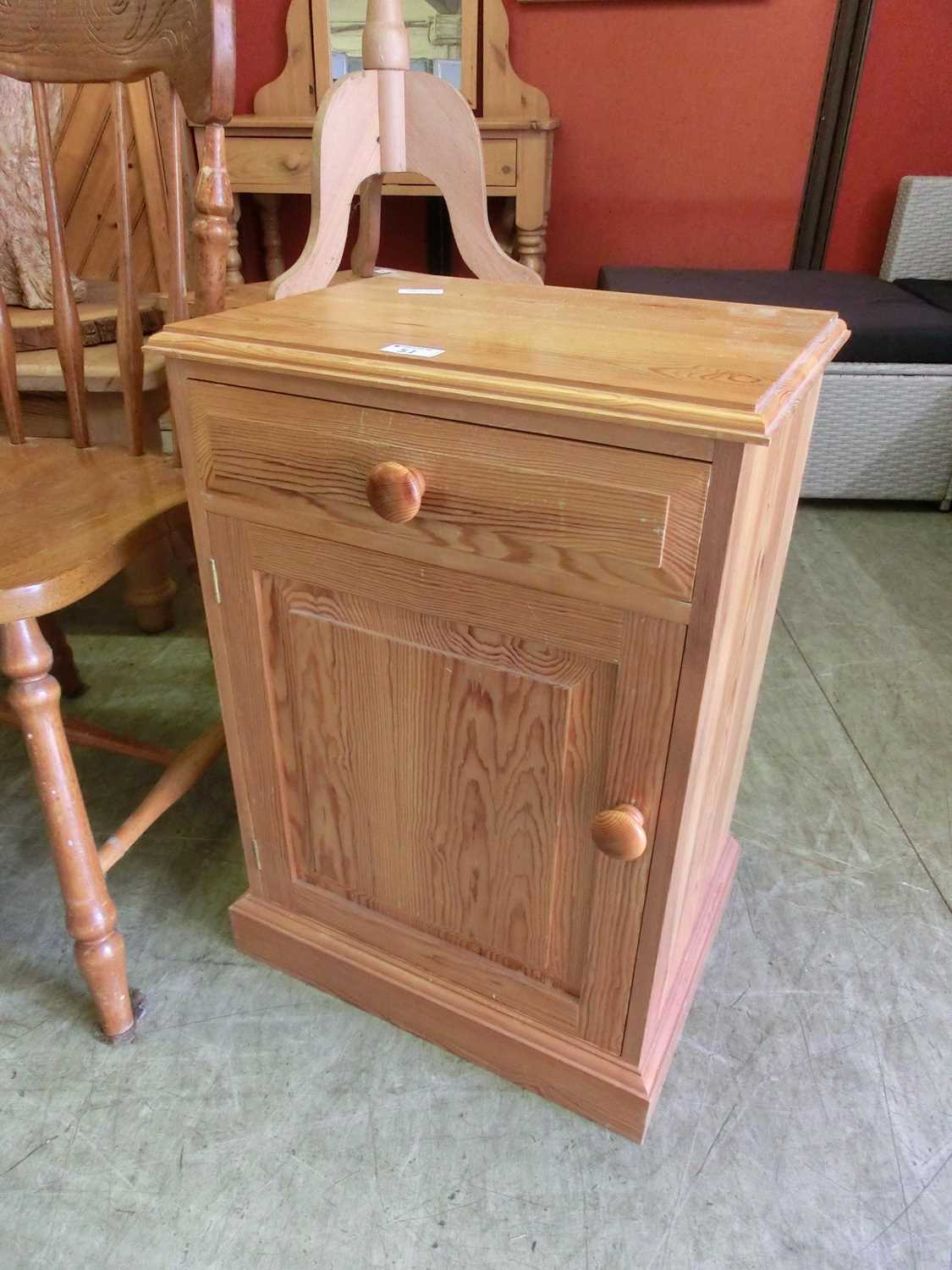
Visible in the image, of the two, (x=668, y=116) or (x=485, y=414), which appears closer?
(x=485, y=414)

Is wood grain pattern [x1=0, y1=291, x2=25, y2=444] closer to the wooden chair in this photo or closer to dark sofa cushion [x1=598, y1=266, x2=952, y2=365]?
the wooden chair

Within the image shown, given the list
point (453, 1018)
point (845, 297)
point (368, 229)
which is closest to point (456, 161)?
point (368, 229)

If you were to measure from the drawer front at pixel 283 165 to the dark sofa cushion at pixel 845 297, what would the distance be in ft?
1.39

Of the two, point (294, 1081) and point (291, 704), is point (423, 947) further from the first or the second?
point (291, 704)

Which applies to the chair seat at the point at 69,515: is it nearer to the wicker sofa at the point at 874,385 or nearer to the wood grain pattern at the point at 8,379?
the wood grain pattern at the point at 8,379

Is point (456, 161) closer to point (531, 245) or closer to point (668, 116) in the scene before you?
point (531, 245)

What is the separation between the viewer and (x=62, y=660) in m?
1.48

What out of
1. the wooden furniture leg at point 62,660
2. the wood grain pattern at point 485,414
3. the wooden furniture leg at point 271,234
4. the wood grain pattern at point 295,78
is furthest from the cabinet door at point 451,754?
the wood grain pattern at point 295,78

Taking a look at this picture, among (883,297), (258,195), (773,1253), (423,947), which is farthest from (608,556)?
(258,195)

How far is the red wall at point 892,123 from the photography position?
252 centimetres

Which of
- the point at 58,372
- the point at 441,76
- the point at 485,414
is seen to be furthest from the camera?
the point at 441,76

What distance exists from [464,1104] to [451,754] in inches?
15.6

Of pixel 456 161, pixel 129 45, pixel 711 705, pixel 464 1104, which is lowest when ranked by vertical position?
pixel 464 1104

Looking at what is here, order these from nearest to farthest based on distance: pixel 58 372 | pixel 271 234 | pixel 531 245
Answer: pixel 58 372 < pixel 531 245 < pixel 271 234
